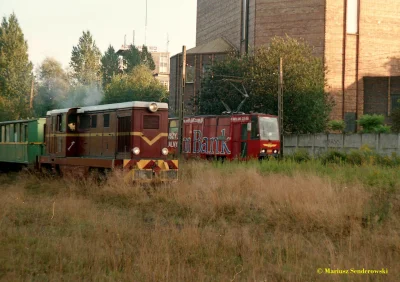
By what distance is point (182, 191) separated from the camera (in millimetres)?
13383

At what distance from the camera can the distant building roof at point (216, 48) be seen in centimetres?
5259

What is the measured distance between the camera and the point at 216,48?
53.5 meters


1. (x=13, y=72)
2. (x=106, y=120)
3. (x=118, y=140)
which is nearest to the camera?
(x=118, y=140)

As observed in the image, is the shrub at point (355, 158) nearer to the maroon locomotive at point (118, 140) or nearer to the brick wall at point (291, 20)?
the maroon locomotive at point (118, 140)

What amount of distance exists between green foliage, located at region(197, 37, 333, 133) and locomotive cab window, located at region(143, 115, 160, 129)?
21.2m

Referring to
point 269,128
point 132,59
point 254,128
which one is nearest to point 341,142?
point 269,128

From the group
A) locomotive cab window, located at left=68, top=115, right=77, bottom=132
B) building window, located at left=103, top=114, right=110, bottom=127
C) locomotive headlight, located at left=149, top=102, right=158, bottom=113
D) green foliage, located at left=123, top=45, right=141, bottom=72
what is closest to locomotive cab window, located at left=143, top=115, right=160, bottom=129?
locomotive headlight, located at left=149, top=102, right=158, bottom=113

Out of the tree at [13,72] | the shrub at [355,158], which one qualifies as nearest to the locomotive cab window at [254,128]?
the shrub at [355,158]

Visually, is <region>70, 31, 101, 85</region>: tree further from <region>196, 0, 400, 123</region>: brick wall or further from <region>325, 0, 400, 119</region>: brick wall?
<region>325, 0, 400, 119</region>: brick wall

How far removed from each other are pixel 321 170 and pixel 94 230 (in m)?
11.1

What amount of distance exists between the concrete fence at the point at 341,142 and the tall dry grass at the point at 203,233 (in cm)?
1738

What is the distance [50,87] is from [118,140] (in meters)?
39.1

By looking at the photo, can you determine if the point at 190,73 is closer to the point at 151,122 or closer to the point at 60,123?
the point at 60,123

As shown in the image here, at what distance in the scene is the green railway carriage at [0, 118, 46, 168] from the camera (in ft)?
68.1
